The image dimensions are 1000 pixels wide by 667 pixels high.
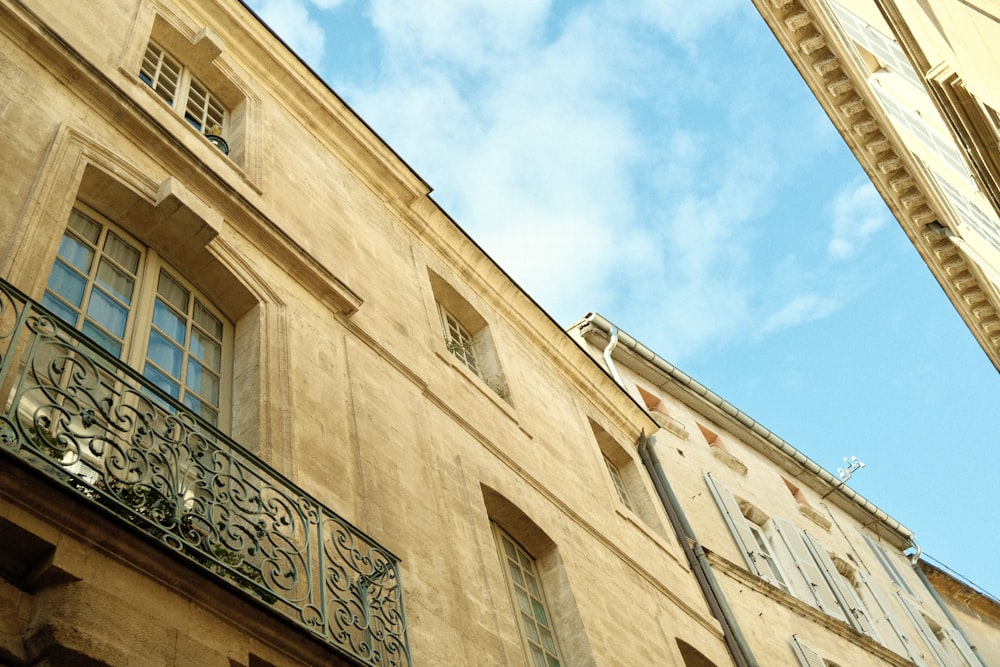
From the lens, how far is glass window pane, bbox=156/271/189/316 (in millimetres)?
6066

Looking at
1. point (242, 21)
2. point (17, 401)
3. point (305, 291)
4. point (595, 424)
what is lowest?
point (17, 401)

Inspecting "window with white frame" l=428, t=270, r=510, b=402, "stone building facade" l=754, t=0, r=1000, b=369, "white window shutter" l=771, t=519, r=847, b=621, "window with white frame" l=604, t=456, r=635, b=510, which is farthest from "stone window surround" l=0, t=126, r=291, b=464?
"white window shutter" l=771, t=519, r=847, b=621

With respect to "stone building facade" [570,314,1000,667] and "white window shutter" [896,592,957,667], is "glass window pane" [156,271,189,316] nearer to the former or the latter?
"stone building facade" [570,314,1000,667]

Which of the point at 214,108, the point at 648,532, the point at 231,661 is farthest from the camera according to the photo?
the point at 648,532

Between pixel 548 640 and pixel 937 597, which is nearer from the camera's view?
pixel 548 640

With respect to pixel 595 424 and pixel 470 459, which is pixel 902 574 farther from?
pixel 470 459

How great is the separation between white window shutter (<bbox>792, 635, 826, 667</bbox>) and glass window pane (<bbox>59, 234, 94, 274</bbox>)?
9.35 m

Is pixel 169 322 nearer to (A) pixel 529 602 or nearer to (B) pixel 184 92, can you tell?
(B) pixel 184 92

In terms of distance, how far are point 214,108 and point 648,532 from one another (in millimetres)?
5864

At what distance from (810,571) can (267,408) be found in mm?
10453

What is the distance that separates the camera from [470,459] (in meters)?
7.68

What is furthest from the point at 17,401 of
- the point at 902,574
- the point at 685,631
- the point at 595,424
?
the point at 902,574

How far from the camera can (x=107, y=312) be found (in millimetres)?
5391

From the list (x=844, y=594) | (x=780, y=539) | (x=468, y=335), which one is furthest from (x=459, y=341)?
(x=844, y=594)
